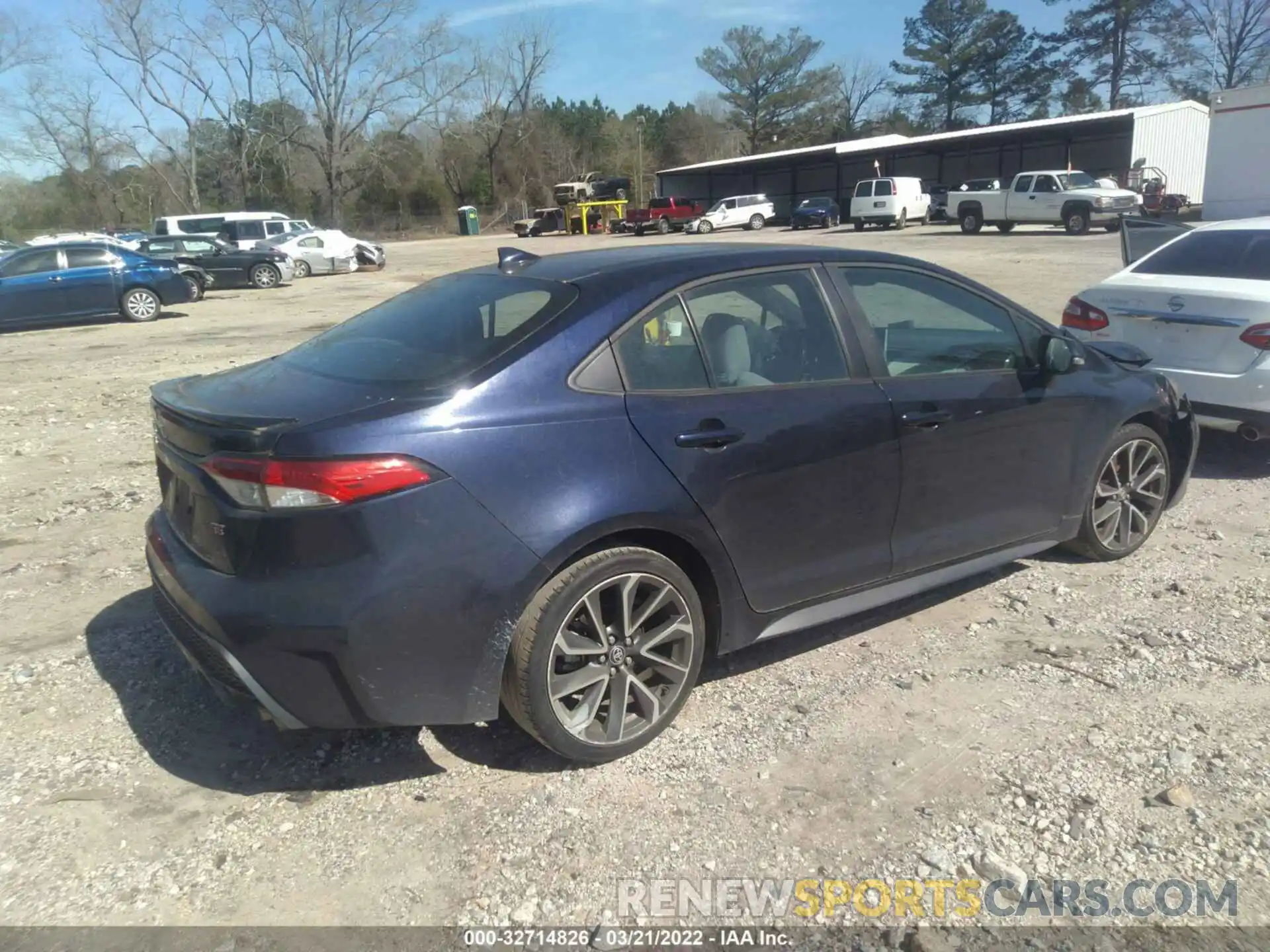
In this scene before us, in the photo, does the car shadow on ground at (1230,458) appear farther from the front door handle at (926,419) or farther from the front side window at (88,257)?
the front side window at (88,257)

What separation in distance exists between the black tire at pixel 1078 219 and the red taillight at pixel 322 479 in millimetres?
33091

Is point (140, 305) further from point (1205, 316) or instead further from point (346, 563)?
point (346, 563)

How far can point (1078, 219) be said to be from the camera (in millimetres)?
31219

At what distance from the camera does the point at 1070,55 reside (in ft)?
232

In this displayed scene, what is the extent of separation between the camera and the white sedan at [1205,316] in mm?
5824

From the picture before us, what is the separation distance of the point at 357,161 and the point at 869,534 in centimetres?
7705

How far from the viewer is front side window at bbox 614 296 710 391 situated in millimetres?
3268

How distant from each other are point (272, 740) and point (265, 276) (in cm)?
2472

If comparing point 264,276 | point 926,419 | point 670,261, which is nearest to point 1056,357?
point 926,419

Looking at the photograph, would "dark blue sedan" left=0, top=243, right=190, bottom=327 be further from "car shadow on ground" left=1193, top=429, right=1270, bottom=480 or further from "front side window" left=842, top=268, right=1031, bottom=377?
"car shadow on ground" left=1193, top=429, right=1270, bottom=480

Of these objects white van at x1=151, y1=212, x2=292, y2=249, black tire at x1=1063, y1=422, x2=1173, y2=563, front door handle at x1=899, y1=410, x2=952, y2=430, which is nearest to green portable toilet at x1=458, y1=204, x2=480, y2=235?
white van at x1=151, y1=212, x2=292, y2=249

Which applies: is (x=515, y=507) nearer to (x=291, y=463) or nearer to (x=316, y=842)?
(x=291, y=463)

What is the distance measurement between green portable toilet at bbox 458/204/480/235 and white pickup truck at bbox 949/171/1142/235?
39853 mm

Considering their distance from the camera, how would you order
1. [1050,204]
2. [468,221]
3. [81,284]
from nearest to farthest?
[81,284], [1050,204], [468,221]
